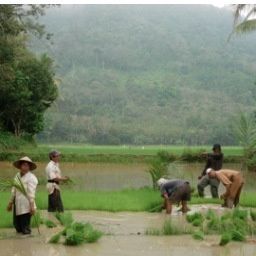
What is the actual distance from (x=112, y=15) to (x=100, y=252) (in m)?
150

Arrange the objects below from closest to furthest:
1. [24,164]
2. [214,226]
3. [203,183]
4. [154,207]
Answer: [24,164] → [214,226] → [154,207] → [203,183]

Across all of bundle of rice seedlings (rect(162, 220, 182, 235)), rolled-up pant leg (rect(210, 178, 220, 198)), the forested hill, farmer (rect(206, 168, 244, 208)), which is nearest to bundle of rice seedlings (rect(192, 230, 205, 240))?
bundle of rice seedlings (rect(162, 220, 182, 235))

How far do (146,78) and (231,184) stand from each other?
93.4 m

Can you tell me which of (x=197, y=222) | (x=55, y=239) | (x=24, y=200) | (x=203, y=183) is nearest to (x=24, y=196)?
(x=24, y=200)

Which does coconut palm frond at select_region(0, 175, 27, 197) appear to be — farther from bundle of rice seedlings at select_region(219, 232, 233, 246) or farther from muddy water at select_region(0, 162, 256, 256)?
bundle of rice seedlings at select_region(219, 232, 233, 246)

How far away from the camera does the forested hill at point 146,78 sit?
7019 cm

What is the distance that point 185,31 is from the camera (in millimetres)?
135625

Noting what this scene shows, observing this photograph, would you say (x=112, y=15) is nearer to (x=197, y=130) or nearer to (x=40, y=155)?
(x=197, y=130)

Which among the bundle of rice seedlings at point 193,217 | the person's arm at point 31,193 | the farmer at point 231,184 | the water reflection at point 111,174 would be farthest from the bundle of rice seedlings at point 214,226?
the water reflection at point 111,174

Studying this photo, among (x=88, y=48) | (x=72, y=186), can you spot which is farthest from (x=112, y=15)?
(x=72, y=186)

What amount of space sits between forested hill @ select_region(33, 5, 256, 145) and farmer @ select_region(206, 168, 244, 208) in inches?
1496

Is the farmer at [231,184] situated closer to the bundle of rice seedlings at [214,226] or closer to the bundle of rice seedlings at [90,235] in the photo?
the bundle of rice seedlings at [214,226]

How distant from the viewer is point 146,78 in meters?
102

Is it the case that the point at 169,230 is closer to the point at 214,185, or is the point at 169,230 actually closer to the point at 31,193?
the point at 31,193
